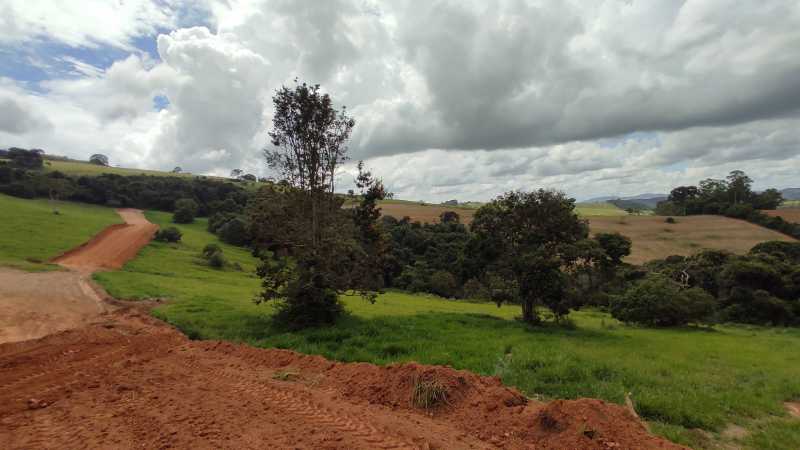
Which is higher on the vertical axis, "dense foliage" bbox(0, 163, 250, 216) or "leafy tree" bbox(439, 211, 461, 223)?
"dense foliage" bbox(0, 163, 250, 216)

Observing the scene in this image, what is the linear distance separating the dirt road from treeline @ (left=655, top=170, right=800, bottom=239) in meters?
109

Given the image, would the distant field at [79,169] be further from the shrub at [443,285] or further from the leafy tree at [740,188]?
the leafy tree at [740,188]

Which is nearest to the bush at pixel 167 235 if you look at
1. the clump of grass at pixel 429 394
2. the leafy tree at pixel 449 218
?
the leafy tree at pixel 449 218

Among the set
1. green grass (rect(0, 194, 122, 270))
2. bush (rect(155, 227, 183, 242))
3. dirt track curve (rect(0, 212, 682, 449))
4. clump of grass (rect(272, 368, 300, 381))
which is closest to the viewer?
dirt track curve (rect(0, 212, 682, 449))

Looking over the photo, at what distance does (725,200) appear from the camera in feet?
336

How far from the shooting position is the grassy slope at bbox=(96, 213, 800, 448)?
334 inches

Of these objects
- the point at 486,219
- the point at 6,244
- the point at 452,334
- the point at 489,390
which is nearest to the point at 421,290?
the point at 486,219

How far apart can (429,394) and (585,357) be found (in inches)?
253

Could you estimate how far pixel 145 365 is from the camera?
10.7 m

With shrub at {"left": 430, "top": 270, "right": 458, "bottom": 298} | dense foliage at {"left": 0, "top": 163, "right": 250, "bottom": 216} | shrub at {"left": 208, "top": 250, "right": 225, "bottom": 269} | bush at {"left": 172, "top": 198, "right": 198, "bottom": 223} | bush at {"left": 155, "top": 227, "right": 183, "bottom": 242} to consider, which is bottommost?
shrub at {"left": 430, "top": 270, "right": 458, "bottom": 298}

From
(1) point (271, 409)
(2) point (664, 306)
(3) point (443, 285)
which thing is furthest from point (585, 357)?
(3) point (443, 285)

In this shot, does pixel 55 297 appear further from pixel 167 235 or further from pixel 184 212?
pixel 184 212

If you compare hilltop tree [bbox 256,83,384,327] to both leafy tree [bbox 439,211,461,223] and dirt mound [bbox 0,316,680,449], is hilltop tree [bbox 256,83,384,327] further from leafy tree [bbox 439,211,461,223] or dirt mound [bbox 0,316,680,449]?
leafy tree [bbox 439,211,461,223]

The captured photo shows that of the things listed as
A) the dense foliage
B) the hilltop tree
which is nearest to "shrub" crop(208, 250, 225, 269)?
the hilltop tree
